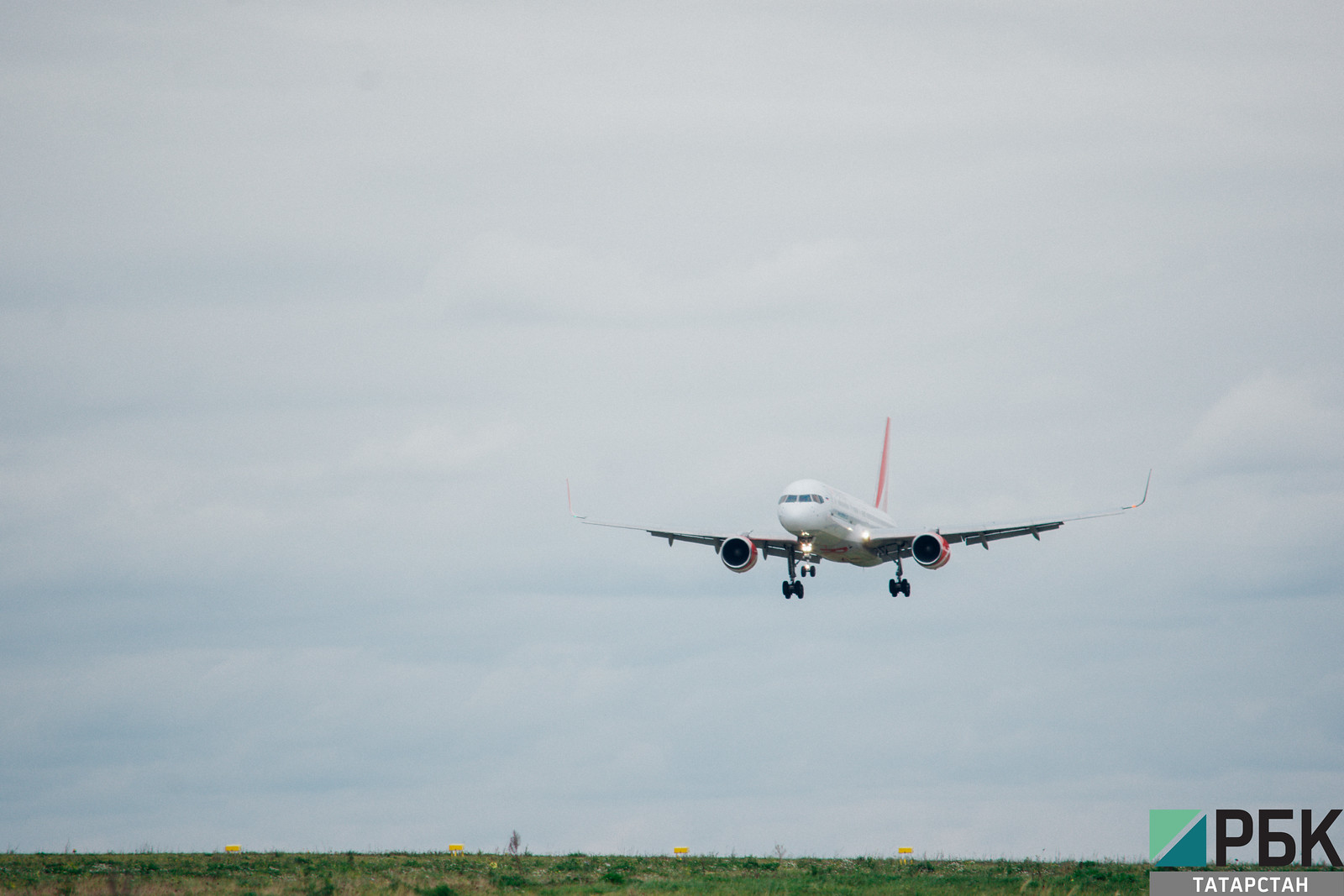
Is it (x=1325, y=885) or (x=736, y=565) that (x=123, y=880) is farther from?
(x=1325, y=885)

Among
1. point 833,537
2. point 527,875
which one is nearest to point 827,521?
point 833,537

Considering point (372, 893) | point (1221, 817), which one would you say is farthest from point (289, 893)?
point (1221, 817)

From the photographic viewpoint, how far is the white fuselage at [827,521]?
6706 centimetres

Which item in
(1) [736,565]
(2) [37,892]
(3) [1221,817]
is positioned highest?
(1) [736,565]

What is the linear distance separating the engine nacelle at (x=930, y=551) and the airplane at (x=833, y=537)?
37mm

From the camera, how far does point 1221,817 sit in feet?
161

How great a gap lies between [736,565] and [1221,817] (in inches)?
1090

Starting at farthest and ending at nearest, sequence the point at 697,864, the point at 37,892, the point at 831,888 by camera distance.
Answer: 1. the point at 697,864
2. the point at 831,888
3. the point at 37,892

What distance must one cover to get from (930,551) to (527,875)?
92.9ft

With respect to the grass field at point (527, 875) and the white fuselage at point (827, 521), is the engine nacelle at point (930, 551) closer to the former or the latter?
the white fuselage at point (827, 521)

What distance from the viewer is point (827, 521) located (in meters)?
67.6

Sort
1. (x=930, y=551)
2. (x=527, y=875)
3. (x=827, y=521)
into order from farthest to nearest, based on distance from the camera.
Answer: (x=930, y=551) → (x=827, y=521) → (x=527, y=875)

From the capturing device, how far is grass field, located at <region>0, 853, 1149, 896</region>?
4559 centimetres

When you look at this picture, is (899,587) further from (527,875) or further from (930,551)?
(527,875)
